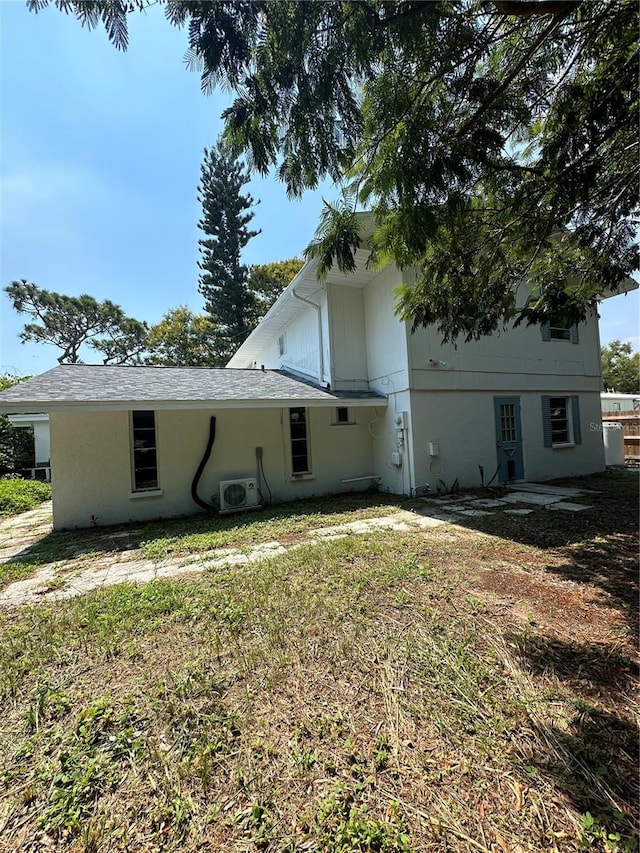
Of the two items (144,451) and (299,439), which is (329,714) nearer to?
(144,451)

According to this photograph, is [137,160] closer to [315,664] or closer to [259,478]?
[259,478]

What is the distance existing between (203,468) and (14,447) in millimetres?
10605

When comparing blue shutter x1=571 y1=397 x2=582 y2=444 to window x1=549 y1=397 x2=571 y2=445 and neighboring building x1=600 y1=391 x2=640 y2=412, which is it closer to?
window x1=549 y1=397 x2=571 y2=445

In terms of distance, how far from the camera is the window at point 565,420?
10164mm

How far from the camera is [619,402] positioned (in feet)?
74.5

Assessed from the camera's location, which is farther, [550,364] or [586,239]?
[550,364]

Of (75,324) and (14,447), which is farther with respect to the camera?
(75,324)

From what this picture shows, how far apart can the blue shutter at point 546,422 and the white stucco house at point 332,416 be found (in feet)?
0.14

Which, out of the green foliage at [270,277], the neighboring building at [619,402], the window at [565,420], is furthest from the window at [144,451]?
the neighboring building at [619,402]

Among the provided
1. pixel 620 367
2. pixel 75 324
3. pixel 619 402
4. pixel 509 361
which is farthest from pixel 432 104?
pixel 620 367

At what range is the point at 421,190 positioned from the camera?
3.36 m

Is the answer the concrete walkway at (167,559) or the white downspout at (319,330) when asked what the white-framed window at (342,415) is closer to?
the white downspout at (319,330)

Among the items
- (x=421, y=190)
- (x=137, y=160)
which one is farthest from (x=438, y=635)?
(x=137, y=160)

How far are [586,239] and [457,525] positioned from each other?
446 centimetres
